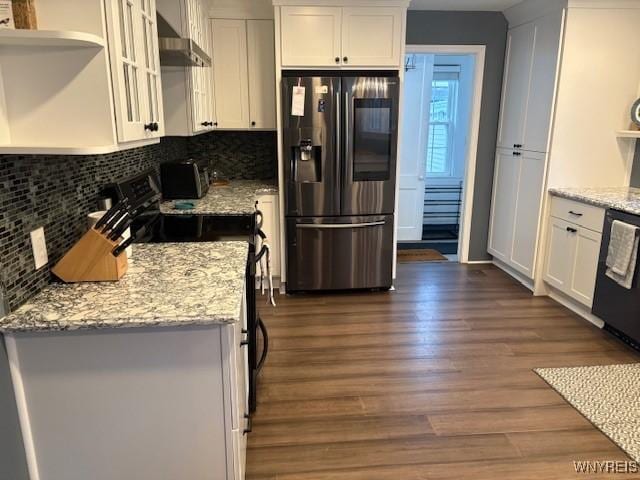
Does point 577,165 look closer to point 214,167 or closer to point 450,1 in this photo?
point 450,1

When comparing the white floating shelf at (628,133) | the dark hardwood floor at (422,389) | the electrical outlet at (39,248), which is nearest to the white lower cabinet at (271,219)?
the dark hardwood floor at (422,389)

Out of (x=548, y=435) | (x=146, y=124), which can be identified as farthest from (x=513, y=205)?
(x=146, y=124)

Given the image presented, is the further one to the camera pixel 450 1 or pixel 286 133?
pixel 450 1

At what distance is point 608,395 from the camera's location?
8.34 ft

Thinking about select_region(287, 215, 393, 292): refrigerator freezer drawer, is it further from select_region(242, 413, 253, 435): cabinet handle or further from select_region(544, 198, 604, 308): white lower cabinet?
select_region(242, 413, 253, 435): cabinet handle

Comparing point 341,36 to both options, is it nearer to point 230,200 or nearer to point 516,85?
point 230,200

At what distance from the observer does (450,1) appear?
12.8 feet

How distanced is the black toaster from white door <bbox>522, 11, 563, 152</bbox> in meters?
2.75

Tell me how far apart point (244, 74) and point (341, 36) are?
881 millimetres

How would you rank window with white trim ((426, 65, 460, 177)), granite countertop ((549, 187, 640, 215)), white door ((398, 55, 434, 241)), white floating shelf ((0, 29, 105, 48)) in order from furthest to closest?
window with white trim ((426, 65, 460, 177)) < white door ((398, 55, 434, 241)) < granite countertop ((549, 187, 640, 215)) < white floating shelf ((0, 29, 105, 48))

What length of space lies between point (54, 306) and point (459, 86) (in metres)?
5.75

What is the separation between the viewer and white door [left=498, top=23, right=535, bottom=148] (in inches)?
158

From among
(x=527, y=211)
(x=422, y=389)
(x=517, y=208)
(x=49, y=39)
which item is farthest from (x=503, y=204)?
(x=49, y=39)

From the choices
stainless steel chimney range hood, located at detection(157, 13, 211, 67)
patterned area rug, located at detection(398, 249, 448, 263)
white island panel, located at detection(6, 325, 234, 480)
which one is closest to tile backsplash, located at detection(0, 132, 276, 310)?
white island panel, located at detection(6, 325, 234, 480)
